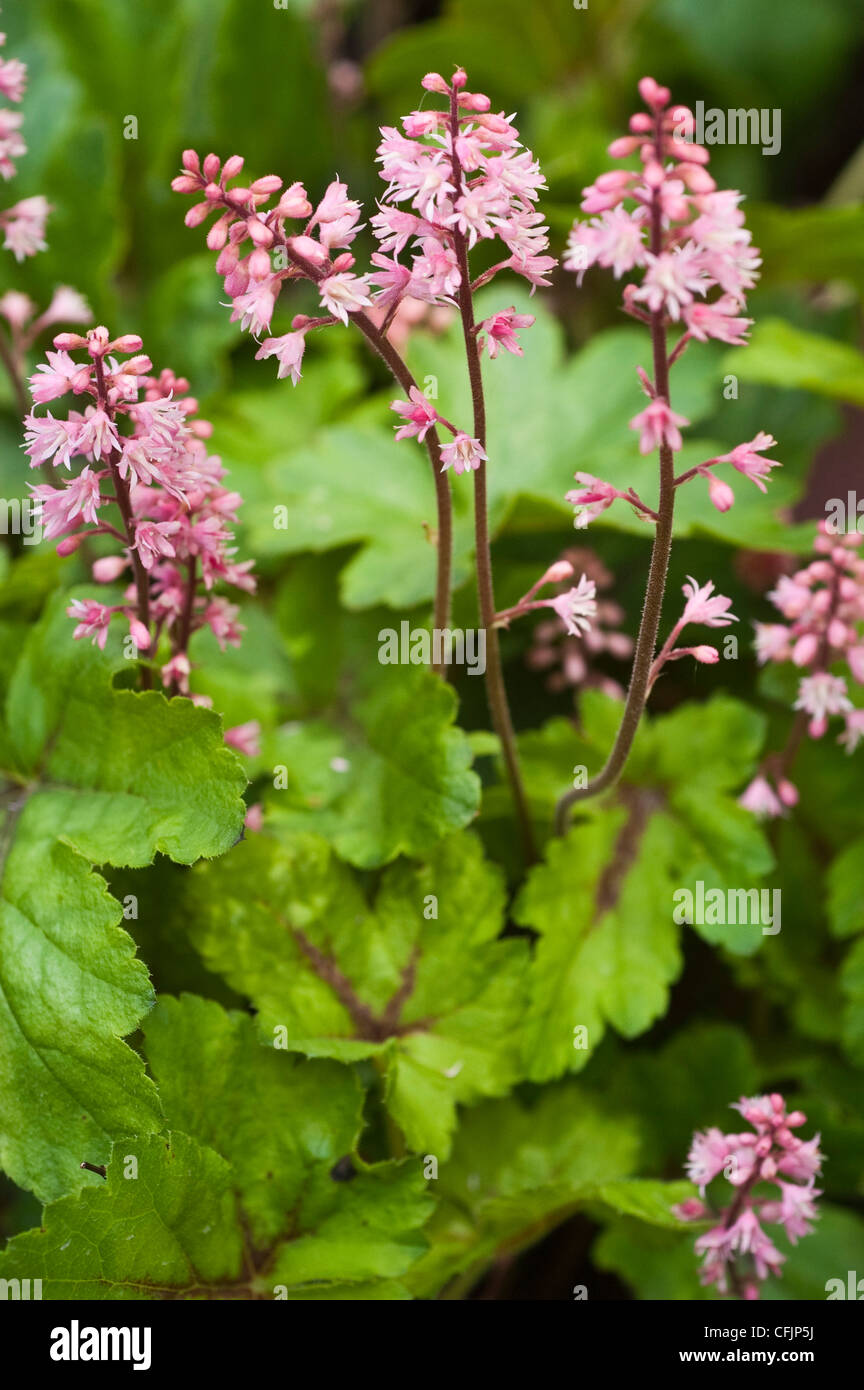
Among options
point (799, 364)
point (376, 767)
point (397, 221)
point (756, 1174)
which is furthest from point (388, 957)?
point (799, 364)

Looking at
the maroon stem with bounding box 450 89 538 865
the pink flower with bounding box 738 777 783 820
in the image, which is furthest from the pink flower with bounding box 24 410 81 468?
the pink flower with bounding box 738 777 783 820

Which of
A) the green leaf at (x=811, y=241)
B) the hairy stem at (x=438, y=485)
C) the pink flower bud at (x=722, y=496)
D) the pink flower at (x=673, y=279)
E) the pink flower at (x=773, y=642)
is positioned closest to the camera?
the pink flower at (x=673, y=279)

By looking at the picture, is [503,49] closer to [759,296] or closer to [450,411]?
[759,296]

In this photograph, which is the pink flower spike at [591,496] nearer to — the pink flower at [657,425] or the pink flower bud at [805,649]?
the pink flower at [657,425]

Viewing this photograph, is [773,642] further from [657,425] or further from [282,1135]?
[282,1135]

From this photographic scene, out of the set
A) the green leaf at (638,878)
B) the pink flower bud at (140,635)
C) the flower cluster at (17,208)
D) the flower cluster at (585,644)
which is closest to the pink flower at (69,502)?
the pink flower bud at (140,635)

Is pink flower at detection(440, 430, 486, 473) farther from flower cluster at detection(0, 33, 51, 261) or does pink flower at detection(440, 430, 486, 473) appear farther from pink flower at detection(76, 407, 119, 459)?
flower cluster at detection(0, 33, 51, 261)
